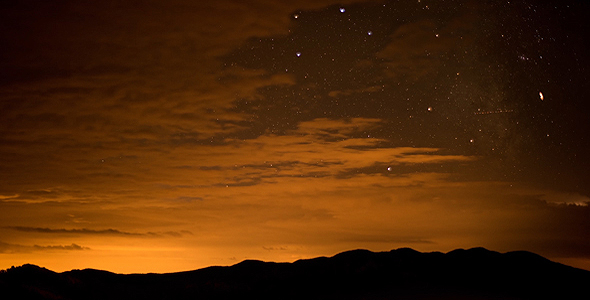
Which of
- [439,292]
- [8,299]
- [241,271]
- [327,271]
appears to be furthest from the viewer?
[241,271]

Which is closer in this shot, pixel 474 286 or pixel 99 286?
pixel 474 286

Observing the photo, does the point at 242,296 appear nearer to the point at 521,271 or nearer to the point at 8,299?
the point at 8,299

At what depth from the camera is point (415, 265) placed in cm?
2570

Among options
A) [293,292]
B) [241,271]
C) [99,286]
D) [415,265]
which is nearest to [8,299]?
[99,286]

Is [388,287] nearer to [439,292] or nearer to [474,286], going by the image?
[439,292]

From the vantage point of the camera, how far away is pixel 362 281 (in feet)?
77.9

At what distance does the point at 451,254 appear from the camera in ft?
90.0

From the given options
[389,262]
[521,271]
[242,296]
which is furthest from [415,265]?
[242,296]

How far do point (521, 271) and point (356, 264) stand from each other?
24.9 feet

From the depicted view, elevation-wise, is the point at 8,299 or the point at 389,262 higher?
the point at 389,262

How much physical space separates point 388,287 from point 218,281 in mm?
8453

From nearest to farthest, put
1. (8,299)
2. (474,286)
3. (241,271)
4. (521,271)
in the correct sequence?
(8,299)
(474,286)
(521,271)
(241,271)

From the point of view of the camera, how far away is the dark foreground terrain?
71.4ft

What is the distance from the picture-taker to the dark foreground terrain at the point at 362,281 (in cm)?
2175
